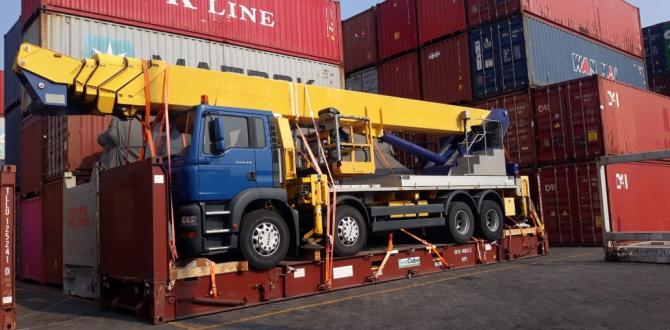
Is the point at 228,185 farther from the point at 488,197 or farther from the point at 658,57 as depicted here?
the point at 658,57

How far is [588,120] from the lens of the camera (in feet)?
49.7

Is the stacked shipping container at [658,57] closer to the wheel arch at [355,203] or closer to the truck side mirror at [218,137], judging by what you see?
the wheel arch at [355,203]

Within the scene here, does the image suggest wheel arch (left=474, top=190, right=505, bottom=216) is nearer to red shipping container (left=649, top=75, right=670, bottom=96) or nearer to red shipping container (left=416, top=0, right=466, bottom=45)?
red shipping container (left=416, top=0, right=466, bottom=45)

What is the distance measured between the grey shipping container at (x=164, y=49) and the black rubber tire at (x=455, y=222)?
14.0 feet

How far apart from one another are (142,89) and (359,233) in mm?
4184

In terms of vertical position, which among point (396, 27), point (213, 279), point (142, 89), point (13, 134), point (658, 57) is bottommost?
point (213, 279)

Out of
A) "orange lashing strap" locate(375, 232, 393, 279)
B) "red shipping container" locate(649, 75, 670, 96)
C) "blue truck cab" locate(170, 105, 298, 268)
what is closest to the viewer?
"blue truck cab" locate(170, 105, 298, 268)

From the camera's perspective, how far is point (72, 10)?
38.9 feet

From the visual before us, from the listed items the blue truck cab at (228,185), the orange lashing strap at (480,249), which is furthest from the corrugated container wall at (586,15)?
the blue truck cab at (228,185)

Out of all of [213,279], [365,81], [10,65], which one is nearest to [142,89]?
[213,279]

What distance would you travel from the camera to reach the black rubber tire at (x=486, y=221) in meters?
11.8

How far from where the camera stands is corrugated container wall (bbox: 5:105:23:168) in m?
14.8

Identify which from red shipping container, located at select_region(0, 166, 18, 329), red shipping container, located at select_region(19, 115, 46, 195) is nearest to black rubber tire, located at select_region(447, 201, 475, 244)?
red shipping container, located at select_region(0, 166, 18, 329)

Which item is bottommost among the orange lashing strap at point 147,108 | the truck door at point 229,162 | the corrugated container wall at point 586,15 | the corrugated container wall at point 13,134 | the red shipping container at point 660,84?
the truck door at point 229,162
